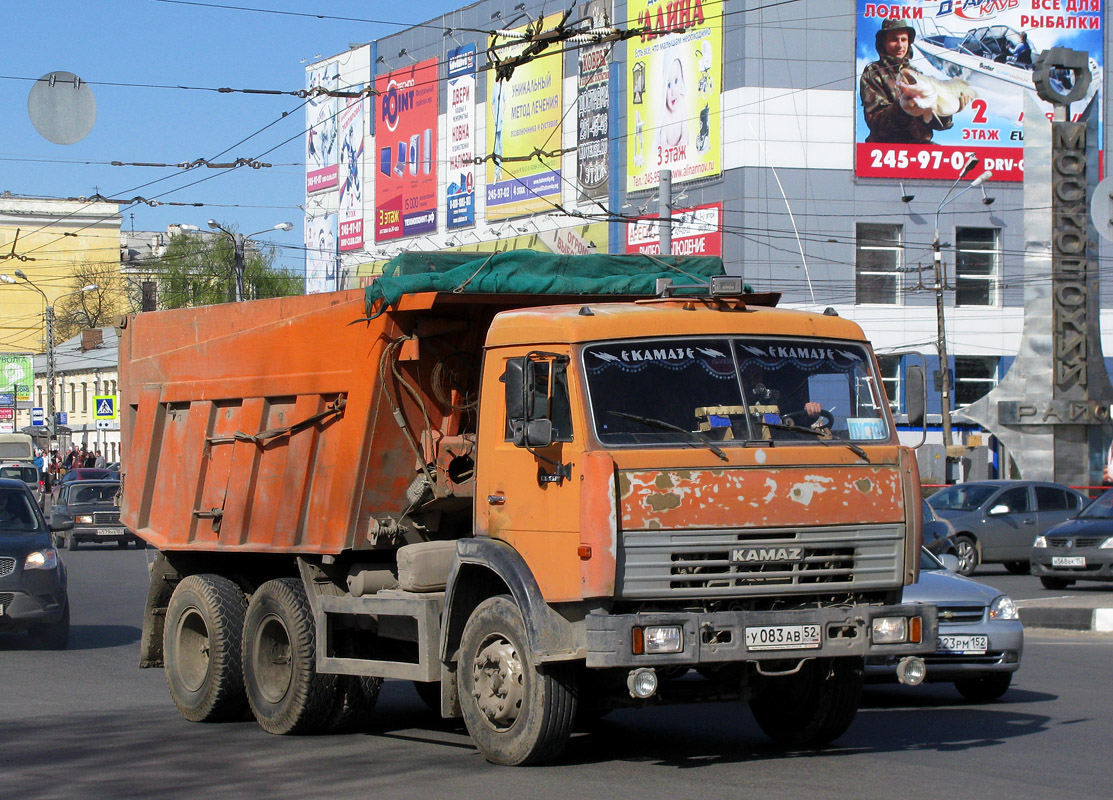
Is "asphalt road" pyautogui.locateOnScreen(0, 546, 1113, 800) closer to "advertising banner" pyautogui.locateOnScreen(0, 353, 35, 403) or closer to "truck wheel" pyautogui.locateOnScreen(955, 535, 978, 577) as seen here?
"truck wheel" pyautogui.locateOnScreen(955, 535, 978, 577)

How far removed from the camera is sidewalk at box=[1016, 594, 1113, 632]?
16.9 m

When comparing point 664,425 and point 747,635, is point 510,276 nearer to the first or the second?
point 664,425

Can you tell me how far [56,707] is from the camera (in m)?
11.3

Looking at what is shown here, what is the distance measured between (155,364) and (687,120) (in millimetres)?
43287

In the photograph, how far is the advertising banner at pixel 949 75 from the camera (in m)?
52.7

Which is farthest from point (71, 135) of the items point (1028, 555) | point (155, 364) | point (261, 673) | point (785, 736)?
point (1028, 555)

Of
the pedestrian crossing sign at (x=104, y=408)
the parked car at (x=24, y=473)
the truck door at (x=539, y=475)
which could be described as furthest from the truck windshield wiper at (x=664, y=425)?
the pedestrian crossing sign at (x=104, y=408)

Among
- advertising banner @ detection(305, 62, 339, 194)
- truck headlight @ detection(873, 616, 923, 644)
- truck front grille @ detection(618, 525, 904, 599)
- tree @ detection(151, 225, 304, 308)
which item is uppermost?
advertising banner @ detection(305, 62, 339, 194)

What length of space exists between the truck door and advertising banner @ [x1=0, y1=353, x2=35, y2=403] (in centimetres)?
7492

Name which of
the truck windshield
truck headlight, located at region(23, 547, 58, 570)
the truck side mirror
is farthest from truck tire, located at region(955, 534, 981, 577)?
the truck windshield

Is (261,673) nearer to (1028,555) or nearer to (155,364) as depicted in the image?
(155,364)

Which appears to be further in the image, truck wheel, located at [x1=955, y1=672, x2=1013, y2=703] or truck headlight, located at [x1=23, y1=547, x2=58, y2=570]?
truck headlight, located at [x1=23, y1=547, x2=58, y2=570]

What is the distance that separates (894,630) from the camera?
8.14m

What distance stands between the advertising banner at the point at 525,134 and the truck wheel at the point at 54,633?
150 feet
